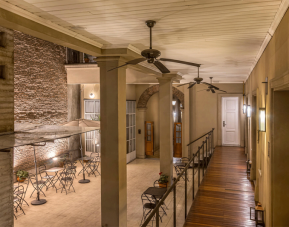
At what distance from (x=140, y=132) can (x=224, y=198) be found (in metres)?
8.32

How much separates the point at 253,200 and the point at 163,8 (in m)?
4.44

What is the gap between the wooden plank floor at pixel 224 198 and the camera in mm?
4344

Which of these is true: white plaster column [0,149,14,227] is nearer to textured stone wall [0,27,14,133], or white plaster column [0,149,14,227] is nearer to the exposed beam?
textured stone wall [0,27,14,133]

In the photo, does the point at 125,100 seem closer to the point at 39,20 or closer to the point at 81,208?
the point at 39,20

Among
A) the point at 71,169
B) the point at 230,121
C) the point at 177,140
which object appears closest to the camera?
the point at 71,169

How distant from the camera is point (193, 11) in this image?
263cm

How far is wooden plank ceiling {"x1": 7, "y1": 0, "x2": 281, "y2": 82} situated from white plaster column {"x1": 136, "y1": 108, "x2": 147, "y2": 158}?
902 cm

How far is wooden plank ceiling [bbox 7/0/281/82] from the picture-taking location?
A: 2455 mm

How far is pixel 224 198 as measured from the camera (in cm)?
527

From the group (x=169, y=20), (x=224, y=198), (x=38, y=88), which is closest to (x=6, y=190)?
(x=169, y=20)

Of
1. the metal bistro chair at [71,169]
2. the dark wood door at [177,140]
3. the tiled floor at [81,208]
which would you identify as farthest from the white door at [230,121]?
the metal bistro chair at [71,169]

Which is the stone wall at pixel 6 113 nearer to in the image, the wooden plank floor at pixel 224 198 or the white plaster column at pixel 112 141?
the white plaster column at pixel 112 141

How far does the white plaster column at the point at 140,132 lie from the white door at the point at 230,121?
13.3ft

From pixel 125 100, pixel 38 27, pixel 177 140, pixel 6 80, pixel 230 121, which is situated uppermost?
pixel 38 27
